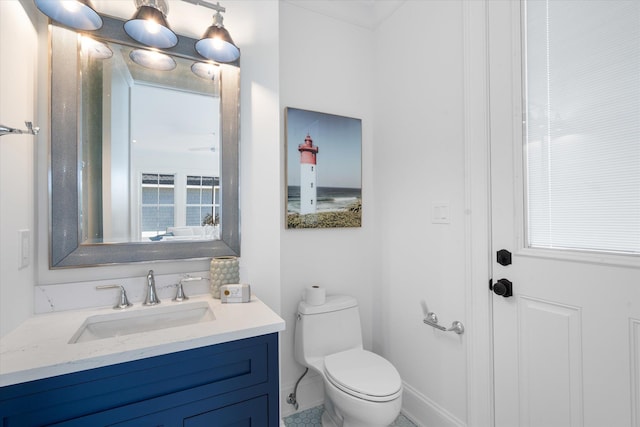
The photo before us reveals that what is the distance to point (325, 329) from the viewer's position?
1.76m

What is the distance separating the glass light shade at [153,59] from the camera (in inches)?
51.8

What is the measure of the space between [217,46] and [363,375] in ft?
5.55

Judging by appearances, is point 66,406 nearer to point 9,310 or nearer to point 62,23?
point 9,310

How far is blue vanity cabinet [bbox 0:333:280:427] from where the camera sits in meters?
0.79

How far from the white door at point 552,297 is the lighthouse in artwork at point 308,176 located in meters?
→ 0.99

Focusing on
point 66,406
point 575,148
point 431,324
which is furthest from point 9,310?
point 575,148

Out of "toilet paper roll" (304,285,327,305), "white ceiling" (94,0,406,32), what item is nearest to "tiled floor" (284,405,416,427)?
"toilet paper roll" (304,285,327,305)

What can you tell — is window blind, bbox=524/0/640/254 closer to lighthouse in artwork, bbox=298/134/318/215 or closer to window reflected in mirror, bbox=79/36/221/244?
lighthouse in artwork, bbox=298/134/318/215

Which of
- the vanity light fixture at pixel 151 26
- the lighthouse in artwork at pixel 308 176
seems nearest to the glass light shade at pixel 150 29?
the vanity light fixture at pixel 151 26

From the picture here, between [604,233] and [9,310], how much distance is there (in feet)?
6.65

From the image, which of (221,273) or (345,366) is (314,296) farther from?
(221,273)

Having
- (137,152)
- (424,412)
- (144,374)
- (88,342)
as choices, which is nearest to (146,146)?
(137,152)

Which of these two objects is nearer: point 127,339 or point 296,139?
point 127,339

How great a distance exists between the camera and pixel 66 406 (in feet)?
2.68
